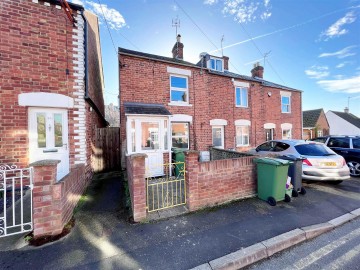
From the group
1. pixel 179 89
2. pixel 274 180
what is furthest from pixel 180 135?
pixel 274 180

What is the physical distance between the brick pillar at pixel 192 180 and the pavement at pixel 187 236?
10.3 inches

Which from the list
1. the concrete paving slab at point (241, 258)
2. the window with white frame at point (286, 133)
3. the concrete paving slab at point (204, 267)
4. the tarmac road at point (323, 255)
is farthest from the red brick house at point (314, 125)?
the concrete paving slab at point (204, 267)

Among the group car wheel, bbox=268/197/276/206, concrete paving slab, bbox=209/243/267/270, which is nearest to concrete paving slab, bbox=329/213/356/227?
car wheel, bbox=268/197/276/206

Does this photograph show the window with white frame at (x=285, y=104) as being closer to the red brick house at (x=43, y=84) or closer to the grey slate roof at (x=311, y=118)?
the grey slate roof at (x=311, y=118)

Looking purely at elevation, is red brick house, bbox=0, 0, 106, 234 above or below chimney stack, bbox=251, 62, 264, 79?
below

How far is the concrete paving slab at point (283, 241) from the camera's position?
282 centimetres

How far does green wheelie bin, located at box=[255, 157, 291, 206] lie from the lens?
446 cm

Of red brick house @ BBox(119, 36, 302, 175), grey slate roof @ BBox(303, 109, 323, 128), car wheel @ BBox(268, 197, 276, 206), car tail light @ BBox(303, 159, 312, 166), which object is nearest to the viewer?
car wheel @ BBox(268, 197, 276, 206)

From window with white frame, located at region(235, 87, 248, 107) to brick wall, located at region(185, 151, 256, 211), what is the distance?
7.53 meters

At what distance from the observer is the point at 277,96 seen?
13.6m

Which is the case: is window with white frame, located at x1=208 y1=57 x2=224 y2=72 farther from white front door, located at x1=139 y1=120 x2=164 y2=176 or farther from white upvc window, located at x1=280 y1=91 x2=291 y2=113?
white front door, located at x1=139 y1=120 x2=164 y2=176

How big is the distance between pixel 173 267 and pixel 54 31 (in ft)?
23.8

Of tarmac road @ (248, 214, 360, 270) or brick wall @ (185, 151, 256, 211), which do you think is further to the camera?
brick wall @ (185, 151, 256, 211)

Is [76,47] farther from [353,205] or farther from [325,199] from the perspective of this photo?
[353,205]
